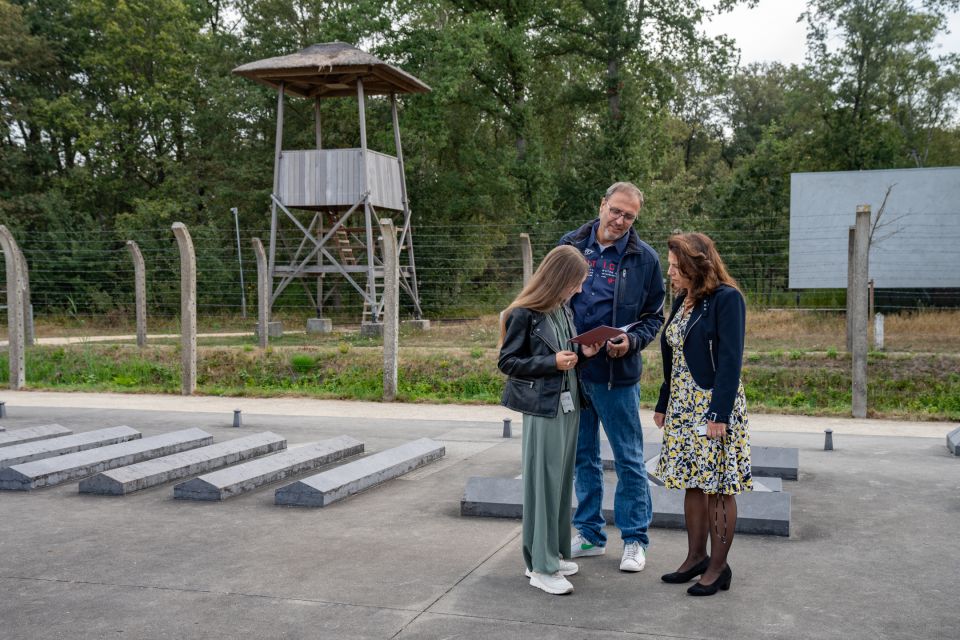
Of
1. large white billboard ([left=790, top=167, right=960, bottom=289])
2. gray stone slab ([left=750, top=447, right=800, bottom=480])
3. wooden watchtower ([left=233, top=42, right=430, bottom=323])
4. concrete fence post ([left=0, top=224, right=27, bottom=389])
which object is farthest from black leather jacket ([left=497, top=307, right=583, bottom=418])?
large white billboard ([left=790, top=167, right=960, bottom=289])

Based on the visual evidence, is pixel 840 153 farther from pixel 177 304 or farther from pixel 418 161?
pixel 177 304

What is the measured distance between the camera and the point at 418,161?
1176 inches

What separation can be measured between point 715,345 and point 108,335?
62.6 feet

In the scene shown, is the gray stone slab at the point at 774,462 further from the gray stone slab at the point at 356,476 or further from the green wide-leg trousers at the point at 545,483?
the green wide-leg trousers at the point at 545,483

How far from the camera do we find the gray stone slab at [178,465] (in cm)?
711

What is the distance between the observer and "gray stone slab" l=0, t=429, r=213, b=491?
728cm

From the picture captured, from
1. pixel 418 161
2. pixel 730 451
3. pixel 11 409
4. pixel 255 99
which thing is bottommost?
pixel 11 409

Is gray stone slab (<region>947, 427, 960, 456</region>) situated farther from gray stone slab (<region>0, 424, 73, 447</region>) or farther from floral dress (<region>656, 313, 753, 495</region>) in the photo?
gray stone slab (<region>0, 424, 73, 447</region>)

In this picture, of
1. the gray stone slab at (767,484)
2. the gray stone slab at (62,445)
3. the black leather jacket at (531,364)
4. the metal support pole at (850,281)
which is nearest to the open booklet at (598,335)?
the black leather jacket at (531,364)

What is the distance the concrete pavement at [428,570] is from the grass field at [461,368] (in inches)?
174

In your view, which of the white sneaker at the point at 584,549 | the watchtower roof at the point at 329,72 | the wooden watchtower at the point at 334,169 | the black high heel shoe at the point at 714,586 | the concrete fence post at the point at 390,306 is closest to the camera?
the black high heel shoe at the point at 714,586

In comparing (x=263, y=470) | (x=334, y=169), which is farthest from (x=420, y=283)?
(x=263, y=470)

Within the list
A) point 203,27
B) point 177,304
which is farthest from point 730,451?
point 203,27

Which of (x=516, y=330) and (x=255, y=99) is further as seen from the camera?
(x=255, y=99)
